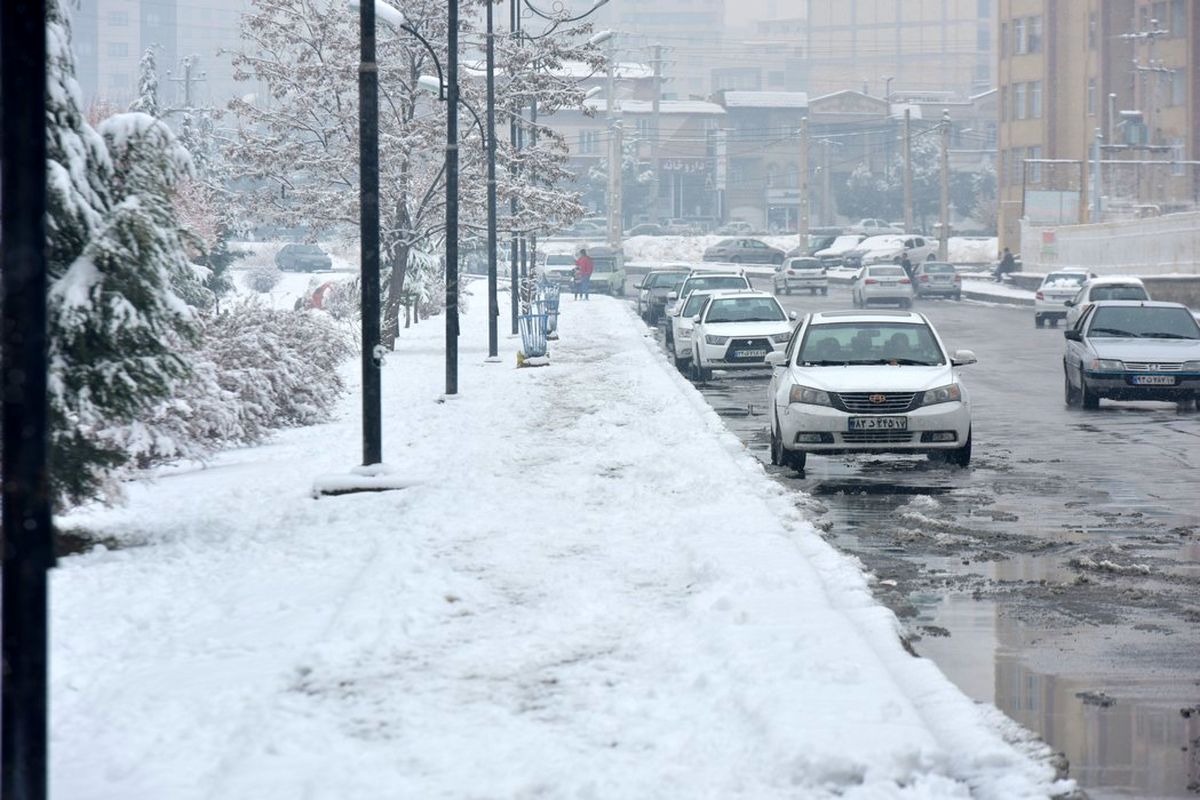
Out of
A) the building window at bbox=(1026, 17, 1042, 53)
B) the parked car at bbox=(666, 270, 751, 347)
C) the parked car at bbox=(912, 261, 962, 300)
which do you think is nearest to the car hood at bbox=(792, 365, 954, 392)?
the parked car at bbox=(666, 270, 751, 347)

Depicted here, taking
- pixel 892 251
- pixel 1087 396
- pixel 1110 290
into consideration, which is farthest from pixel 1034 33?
pixel 1087 396

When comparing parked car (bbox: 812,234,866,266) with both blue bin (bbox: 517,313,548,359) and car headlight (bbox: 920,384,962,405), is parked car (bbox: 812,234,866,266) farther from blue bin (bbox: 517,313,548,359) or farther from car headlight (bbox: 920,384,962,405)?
car headlight (bbox: 920,384,962,405)

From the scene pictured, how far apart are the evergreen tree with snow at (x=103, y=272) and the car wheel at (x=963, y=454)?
8.08 m

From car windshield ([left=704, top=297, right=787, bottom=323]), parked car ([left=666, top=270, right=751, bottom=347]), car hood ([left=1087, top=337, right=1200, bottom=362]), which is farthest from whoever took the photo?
parked car ([left=666, top=270, right=751, bottom=347])

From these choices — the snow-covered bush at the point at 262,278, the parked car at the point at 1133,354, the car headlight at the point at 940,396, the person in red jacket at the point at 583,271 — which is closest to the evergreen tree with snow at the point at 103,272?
the car headlight at the point at 940,396

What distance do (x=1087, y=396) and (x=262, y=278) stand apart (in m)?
56.2

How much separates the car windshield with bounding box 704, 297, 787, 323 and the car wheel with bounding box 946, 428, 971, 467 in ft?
44.6

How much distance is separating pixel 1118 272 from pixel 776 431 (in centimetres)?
5276

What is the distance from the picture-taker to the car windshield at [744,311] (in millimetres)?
30625

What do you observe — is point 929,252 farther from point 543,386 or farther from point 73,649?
point 73,649

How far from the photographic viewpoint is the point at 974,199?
12669 cm

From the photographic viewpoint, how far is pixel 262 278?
7538 centimetres

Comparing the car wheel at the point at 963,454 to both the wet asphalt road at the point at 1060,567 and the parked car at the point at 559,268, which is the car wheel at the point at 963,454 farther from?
the parked car at the point at 559,268

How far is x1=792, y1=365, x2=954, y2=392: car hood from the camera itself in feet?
54.0
